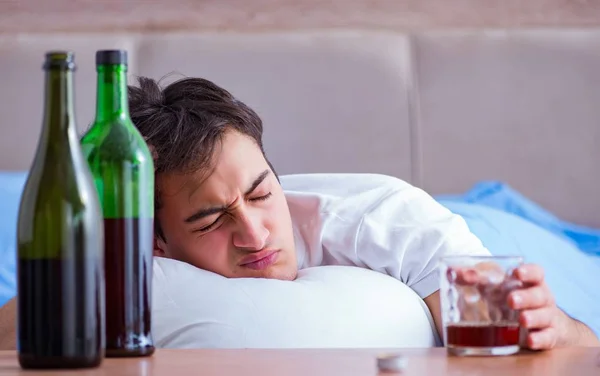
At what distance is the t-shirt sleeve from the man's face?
0.15 meters

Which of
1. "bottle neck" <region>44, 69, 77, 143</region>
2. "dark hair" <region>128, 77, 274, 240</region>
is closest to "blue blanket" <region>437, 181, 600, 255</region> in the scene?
"dark hair" <region>128, 77, 274, 240</region>

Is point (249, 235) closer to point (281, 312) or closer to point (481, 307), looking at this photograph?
point (281, 312)

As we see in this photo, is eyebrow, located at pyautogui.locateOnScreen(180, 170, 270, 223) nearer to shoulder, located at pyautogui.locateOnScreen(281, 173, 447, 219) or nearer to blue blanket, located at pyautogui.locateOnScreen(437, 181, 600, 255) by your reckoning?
shoulder, located at pyautogui.locateOnScreen(281, 173, 447, 219)

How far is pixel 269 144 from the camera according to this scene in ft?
8.70

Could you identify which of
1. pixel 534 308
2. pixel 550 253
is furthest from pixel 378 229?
pixel 534 308

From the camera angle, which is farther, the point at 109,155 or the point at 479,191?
the point at 479,191

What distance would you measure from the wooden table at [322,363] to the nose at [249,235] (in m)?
0.51

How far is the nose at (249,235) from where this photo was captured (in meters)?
1.47

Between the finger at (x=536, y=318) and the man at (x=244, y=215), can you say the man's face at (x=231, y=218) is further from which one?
the finger at (x=536, y=318)

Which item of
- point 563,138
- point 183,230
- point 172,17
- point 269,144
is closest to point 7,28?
point 172,17

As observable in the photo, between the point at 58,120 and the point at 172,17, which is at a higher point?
the point at 172,17

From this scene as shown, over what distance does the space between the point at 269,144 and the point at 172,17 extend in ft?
1.62

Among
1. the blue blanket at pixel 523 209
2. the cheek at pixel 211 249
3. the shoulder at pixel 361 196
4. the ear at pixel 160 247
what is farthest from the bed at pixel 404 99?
the cheek at pixel 211 249

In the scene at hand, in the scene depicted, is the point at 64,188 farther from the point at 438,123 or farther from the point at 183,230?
the point at 438,123
